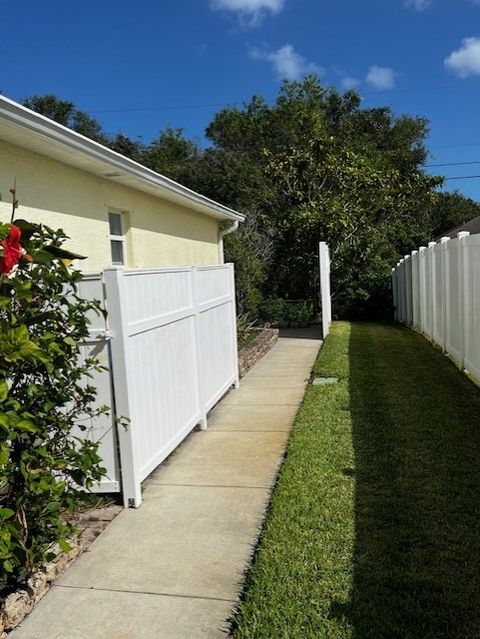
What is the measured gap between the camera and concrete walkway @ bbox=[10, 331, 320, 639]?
3076 millimetres

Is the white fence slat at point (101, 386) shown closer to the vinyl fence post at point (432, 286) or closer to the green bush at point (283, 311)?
the vinyl fence post at point (432, 286)

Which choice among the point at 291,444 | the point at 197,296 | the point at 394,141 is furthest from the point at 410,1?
the point at 291,444

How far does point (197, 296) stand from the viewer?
21.7ft

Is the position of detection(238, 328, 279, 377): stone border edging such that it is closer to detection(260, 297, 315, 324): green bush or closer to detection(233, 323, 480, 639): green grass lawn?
detection(233, 323, 480, 639): green grass lawn

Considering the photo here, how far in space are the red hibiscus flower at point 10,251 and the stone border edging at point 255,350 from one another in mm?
7040

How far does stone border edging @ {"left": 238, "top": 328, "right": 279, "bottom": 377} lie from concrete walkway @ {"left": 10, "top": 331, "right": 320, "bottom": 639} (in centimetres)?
359

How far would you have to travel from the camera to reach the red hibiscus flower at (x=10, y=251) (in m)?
2.67

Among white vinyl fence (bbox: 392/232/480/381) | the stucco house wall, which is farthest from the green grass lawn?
the stucco house wall

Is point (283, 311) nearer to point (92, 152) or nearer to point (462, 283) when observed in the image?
point (462, 283)

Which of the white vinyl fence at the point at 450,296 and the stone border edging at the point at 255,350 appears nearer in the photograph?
the white vinyl fence at the point at 450,296

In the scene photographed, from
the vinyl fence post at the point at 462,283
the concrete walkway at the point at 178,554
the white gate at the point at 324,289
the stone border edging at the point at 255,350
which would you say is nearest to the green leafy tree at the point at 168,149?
the white gate at the point at 324,289

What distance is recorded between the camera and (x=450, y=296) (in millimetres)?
9562

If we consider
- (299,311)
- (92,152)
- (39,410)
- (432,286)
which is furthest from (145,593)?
(299,311)

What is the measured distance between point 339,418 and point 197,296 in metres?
2.15
